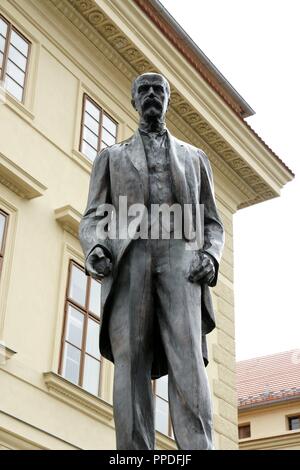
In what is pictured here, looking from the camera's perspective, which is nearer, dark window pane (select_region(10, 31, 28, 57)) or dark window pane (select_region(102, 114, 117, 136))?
dark window pane (select_region(10, 31, 28, 57))

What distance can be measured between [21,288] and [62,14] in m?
5.42

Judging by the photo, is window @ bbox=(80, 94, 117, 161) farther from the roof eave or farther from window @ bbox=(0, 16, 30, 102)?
the roof eave

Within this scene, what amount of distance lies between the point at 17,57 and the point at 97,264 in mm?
10509

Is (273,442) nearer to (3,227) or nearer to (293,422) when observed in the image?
(293,422)

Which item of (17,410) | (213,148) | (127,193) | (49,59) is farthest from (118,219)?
(213,148)

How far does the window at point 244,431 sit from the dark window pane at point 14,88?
73.3 ft

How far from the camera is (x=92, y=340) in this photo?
46.8 ft

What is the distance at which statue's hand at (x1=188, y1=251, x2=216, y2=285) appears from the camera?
187 inches

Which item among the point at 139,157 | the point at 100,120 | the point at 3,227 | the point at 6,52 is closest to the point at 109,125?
the point at 100,120

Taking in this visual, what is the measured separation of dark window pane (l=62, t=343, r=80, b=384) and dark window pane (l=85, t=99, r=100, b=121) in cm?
455

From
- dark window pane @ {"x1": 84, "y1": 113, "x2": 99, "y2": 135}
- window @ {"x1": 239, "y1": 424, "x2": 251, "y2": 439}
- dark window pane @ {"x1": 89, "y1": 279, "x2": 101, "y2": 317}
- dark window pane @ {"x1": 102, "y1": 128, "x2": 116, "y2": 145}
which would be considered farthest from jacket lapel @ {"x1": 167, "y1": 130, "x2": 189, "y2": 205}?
window @ {"x1": 239, "y1": 424, "x2": 251, "y2": 439}

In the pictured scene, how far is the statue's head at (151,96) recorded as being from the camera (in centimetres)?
523

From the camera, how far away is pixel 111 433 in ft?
45.9

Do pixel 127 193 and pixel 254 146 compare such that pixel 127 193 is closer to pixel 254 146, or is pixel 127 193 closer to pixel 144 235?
pixel 144 235
